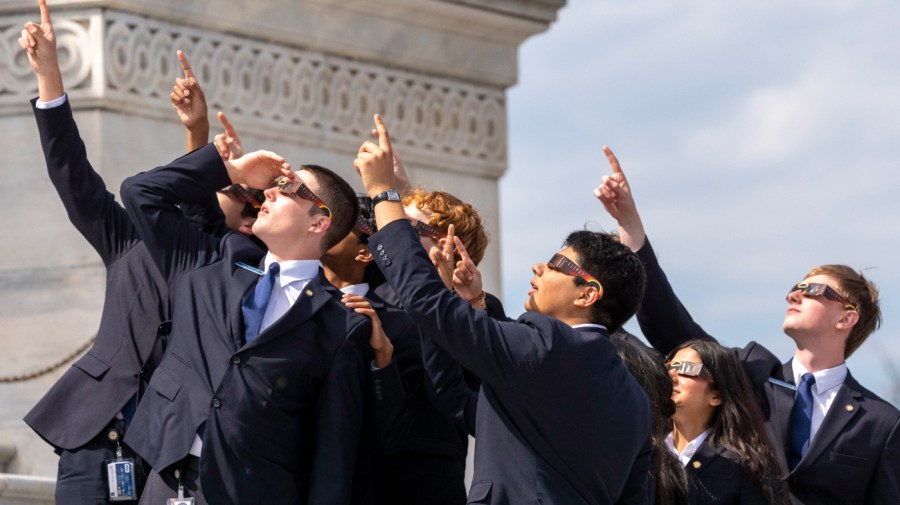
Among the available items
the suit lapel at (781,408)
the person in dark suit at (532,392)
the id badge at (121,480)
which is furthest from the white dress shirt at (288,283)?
the suit lapel at (781,408)

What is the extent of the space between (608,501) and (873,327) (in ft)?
6.58

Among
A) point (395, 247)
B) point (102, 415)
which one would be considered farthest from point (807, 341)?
point (102, 415)

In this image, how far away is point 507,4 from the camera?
995cm

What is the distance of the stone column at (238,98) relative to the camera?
854 centimetres

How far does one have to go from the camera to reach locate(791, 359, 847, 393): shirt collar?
6.42 m

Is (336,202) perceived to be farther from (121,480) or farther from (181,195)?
(121,480)

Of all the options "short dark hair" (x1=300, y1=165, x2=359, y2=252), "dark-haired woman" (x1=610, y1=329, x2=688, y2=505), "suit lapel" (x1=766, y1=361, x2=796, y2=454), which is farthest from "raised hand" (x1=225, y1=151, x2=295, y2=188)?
"suit lapel" (x1=766, y1=361, x2=796, y2=454)

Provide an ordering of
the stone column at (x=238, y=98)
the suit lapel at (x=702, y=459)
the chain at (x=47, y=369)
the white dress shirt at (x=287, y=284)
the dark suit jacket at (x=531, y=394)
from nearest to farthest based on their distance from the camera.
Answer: the dark suit jacket at (x=531, y=394)
the white dress shirt at (x=287, y=284)
the suit lapel at (x=702, y=459)
the chain at (x=47, y=369)
the stone column at (x=238, y=98)

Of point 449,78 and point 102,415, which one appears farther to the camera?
point 449,78

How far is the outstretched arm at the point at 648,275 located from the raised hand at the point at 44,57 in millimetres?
1882

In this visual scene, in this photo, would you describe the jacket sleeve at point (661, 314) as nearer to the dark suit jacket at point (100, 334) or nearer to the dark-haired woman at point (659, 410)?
the dark-haired woman at point (659, 410)

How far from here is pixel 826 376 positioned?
6430 mm

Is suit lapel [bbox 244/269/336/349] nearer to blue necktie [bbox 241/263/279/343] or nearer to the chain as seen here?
blue necktie [bbox 241/263/279/343]

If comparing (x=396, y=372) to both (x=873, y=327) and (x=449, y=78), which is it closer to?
(x=873, y=327)
